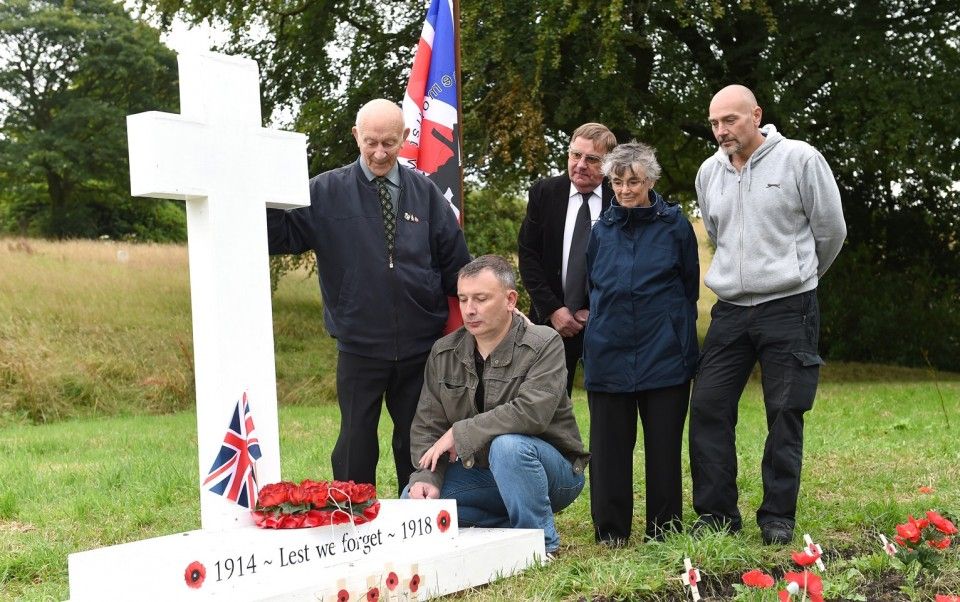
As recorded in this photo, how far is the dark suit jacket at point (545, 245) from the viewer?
544cm

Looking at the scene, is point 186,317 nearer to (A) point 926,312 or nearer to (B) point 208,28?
(B) point 208,28

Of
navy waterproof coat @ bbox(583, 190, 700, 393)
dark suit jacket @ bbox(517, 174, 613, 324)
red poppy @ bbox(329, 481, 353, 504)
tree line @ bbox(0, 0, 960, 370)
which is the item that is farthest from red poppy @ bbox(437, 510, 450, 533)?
tree line @ bbox(0, 0, 960, 370)

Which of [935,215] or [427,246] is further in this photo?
[935,215]

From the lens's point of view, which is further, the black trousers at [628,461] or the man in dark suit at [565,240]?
the man in dark suit at [565,240]

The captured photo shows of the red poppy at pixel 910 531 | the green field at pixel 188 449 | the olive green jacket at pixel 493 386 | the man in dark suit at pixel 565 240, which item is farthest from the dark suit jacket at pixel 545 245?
the red poppy at pixel 910 531

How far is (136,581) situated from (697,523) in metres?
2.45

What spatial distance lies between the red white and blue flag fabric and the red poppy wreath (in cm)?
291

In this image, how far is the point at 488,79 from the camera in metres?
13.8

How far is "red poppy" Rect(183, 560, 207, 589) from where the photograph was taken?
3420 mm

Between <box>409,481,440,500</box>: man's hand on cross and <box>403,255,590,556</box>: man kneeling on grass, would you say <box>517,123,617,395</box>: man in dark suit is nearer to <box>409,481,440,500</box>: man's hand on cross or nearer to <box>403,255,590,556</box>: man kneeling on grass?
<box>403,255,590,556</box>: man kneeling on grass

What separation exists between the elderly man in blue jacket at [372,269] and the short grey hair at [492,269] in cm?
30

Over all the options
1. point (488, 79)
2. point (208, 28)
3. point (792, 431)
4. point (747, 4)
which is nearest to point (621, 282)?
point (792, 431)

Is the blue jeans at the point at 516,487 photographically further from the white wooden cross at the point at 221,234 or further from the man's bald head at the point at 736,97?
the man's bald head at the point at 736,97

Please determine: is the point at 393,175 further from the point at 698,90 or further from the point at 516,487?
the point at 698,90
